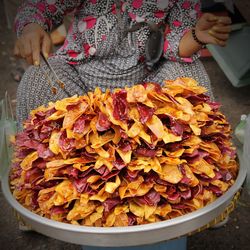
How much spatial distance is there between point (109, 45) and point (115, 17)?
0.11 meters

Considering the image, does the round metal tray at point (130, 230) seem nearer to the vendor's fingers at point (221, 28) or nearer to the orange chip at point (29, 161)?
the orange chip at point (29, 161)

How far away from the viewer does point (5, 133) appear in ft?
5.32

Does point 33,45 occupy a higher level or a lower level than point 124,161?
higher

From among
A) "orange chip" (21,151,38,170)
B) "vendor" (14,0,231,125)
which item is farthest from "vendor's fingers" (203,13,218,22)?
"orange chip" (21,151,38,170)

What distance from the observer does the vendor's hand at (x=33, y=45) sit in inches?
63.6

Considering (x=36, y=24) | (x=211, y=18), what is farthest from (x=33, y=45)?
(x=211, y=18)

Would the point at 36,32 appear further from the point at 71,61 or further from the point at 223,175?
the point at 223,175

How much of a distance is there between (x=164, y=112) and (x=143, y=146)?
0.37 feet

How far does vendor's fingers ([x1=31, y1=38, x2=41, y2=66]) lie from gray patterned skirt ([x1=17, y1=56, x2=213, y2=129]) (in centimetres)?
13

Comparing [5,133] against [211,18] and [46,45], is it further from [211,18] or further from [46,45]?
[211,18]

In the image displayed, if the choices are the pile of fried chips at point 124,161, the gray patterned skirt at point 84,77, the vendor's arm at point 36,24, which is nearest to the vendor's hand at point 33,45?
the vendor's arm at point 36,24

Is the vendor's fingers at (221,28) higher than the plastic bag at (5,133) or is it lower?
higher

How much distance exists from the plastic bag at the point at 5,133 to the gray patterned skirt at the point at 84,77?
0.35ft

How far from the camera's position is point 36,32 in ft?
5.49
